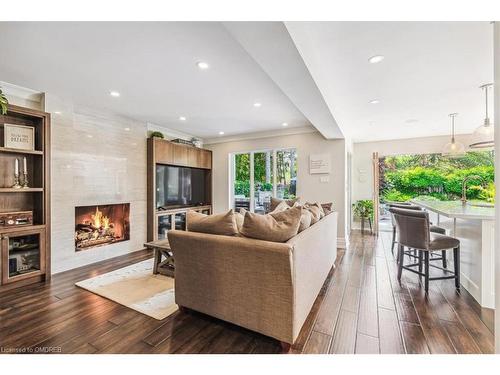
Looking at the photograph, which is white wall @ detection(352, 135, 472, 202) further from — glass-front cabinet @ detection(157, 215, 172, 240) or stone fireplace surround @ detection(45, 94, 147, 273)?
stone fireplace surround @ detection(45, 94, 147, 273)

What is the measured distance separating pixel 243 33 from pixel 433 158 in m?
6.45

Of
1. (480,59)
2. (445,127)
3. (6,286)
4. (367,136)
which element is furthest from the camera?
(367,136)

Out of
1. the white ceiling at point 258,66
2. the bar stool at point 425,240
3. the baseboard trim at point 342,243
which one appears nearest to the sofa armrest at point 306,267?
the bar stool at point 425,240

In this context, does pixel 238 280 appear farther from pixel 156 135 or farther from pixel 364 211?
pixel 364 211

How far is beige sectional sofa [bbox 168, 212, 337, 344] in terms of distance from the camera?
159cm

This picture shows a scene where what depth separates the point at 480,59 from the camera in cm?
219

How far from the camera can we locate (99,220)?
3.90 metres

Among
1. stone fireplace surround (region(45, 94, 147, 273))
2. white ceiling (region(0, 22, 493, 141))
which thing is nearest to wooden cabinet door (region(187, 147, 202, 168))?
stone fireplace surround (region(45, 94, 147, 273))

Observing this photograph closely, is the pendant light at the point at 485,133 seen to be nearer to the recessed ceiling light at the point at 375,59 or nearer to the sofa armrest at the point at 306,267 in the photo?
the recessed ceiling light at the point at 375,59

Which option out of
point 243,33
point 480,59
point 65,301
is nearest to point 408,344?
point 243,33

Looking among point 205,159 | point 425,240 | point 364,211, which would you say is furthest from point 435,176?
point 205,159

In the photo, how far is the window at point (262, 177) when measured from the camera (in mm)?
5336
